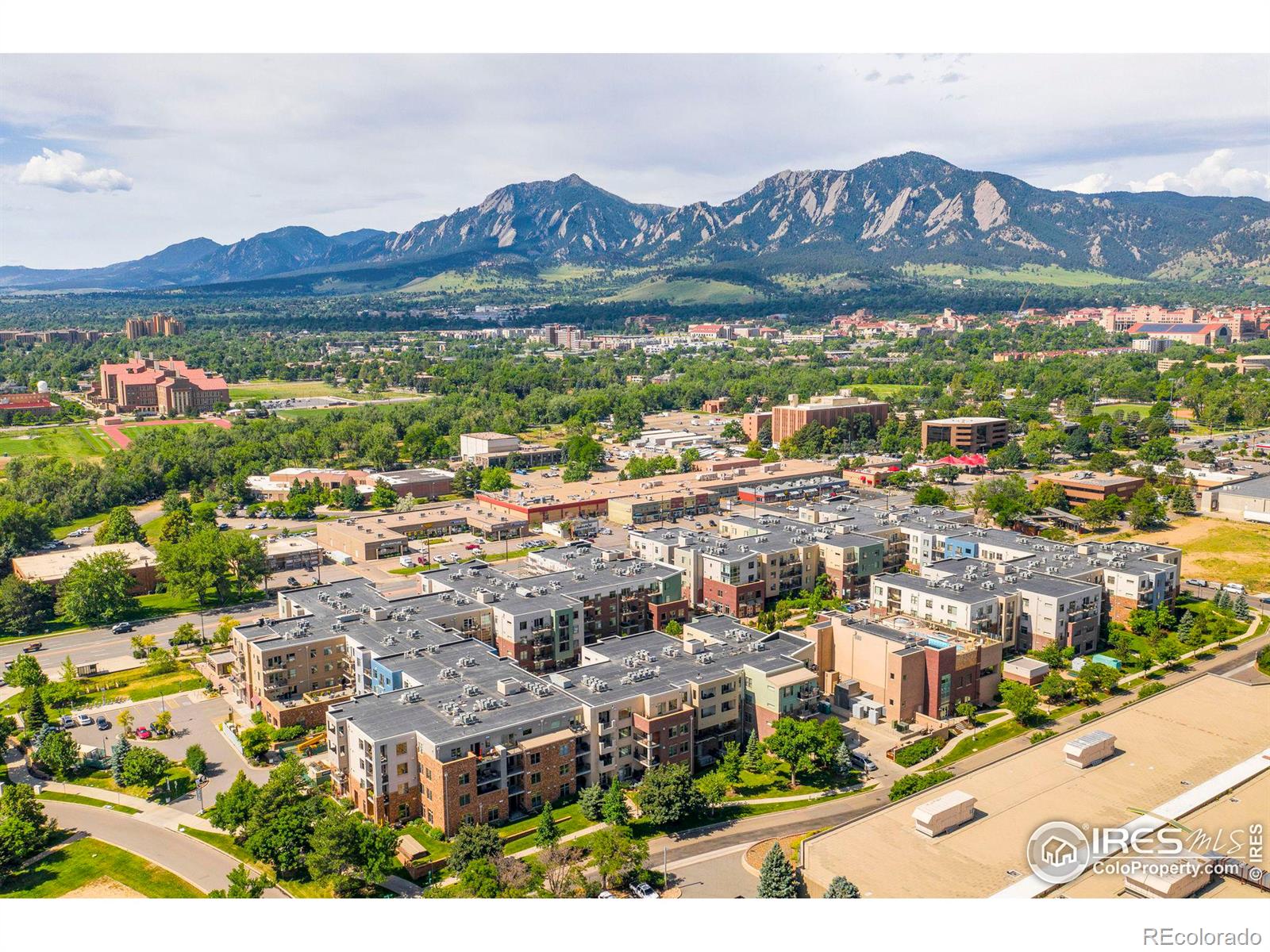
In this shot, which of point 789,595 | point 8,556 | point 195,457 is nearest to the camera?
point 789,595

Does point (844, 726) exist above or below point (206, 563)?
below

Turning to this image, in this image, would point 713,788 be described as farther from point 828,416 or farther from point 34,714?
point 828,416

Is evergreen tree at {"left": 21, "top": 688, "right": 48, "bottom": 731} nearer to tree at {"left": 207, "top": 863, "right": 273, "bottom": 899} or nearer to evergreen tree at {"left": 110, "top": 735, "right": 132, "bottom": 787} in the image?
evergreen tree at {"left": 110, "top": 735, "right": 132, "bottom": 787}

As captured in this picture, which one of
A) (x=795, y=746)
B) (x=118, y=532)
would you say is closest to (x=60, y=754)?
(x=795, y=746)

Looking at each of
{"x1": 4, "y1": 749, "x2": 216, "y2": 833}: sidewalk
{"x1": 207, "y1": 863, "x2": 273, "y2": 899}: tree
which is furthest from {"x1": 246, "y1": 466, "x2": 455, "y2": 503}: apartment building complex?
{"x1": 207, "y1": 863, "x2": 273, "y2": 899}: tree

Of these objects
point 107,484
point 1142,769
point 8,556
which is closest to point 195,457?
point 107,484

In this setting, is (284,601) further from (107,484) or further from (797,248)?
(797,248)
